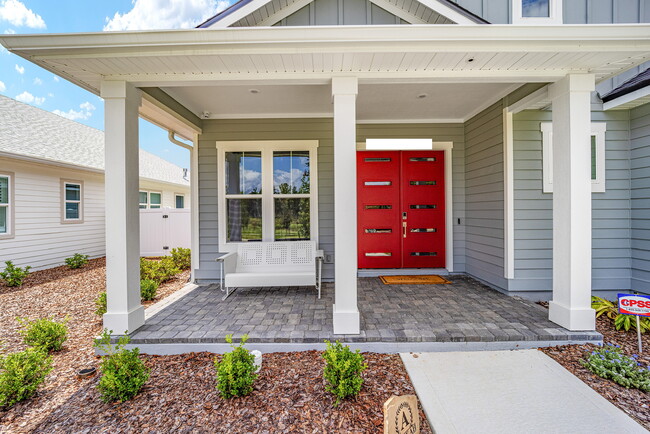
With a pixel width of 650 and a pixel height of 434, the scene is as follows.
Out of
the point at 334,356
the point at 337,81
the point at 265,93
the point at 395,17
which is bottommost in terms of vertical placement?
the point at 334,356

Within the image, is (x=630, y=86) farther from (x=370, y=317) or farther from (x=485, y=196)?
(x=370, y=317)

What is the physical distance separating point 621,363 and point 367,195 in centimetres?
370

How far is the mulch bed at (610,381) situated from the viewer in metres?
2.01

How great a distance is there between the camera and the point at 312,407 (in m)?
2.02

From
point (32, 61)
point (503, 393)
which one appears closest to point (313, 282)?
point (503, 393)

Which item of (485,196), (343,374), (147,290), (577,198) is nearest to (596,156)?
(485,196)

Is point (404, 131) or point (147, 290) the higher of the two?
point (404, 131)

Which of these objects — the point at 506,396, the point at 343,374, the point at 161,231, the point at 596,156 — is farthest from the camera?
the point at 161,231

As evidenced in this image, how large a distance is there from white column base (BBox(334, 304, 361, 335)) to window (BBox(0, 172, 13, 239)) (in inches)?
279

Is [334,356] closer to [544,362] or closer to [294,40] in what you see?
[544,362]

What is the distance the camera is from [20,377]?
2.09m

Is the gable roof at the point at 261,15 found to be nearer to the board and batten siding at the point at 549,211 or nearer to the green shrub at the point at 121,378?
the board and batten siding at the point at 549,211

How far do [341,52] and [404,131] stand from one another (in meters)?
2.88

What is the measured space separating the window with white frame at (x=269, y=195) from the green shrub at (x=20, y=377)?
2942 millimetres
